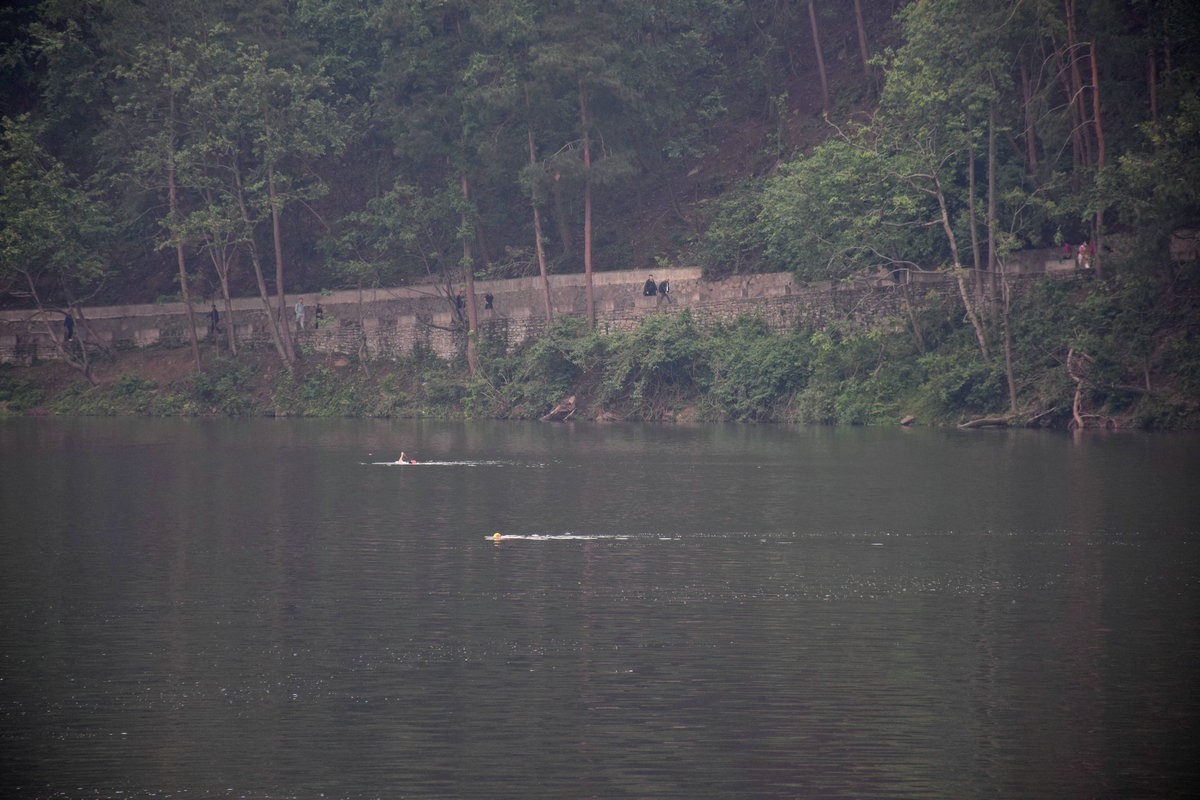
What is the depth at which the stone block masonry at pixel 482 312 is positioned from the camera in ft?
182

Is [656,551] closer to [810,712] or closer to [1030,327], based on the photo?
[810,712]

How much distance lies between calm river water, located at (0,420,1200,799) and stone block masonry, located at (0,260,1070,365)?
65.3 feet

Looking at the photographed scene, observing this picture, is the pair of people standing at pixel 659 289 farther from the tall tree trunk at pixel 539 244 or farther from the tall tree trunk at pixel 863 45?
the tall tree trunk at pixel 863 45

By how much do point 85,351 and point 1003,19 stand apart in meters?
42.0

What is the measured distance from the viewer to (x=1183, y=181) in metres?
43.9

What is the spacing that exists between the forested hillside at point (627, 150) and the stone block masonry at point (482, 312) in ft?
3.67

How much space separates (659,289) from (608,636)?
41.5 meters

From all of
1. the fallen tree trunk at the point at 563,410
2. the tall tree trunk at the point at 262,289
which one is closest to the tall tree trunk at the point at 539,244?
the fallen tree trunk at the point at 563,410

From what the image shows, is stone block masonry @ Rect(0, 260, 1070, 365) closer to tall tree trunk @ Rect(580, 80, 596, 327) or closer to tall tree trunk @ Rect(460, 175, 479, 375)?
tall tree trunk @ Rect(580, 80, 596, 327)

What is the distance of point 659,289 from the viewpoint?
2340 inches

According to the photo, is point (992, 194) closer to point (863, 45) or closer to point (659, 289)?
point (659, 289)

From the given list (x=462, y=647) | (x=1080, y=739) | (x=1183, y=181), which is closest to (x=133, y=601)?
(x=462, y=647)

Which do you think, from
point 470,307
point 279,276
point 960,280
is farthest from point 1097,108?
point 279,276

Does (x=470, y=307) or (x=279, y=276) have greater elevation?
(x=279, y=276)
